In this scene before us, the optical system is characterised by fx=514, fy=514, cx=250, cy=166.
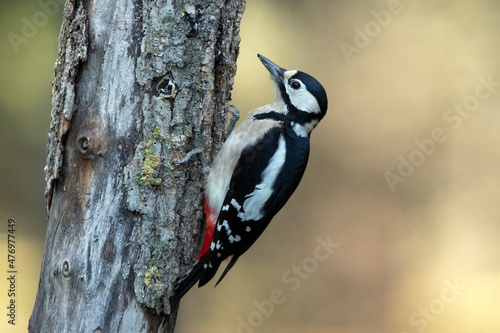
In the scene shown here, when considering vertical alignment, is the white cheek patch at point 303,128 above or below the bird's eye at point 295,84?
below

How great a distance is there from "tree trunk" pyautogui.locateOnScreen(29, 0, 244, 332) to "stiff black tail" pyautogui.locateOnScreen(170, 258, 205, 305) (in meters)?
0.03

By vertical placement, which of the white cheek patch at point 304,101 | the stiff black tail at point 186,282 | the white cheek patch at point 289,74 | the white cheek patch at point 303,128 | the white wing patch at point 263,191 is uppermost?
the white cheek patch at point 289,74

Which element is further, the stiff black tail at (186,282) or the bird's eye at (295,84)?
the bird's eye at (295,84)

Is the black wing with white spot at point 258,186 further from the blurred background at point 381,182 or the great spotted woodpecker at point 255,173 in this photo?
the blurred background at point 381,182

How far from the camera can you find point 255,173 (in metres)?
2.39

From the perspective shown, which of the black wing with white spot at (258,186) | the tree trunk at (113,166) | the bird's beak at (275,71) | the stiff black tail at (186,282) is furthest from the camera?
the bird's beak at (275,71)

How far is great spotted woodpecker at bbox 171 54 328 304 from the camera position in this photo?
2.21m

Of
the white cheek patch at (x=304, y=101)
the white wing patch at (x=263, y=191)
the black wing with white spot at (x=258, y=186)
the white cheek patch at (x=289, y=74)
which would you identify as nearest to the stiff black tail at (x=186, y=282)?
the black wing with white spot at (x=258, y=186)

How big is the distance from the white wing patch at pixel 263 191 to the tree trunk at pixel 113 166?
1.45 ft

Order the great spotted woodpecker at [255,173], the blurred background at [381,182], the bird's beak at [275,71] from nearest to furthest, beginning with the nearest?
the great spotted woodpecker at [255,173] → the bird's beak at [275,71] → the blurred background at [381,182]

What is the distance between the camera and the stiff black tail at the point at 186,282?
2.05 m

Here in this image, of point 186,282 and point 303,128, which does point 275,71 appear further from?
point 186,282

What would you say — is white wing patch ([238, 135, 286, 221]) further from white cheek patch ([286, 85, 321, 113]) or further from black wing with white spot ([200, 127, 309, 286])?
white cheek patch ([286, 85, 321, 113])

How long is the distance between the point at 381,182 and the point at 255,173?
2.07m
